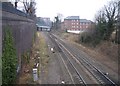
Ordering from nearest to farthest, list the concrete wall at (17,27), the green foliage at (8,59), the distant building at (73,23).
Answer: the green foliage at (8,59), the concrete wall at (17,27), the distant building at (73,23)

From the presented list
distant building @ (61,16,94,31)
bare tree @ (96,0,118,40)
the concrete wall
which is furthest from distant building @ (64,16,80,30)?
the concrete wall

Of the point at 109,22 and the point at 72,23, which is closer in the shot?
the point at 109,22

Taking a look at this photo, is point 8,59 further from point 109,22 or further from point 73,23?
point 73,23

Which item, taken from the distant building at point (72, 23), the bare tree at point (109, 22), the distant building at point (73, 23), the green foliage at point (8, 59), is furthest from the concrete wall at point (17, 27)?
the distant building at point (72, 23)

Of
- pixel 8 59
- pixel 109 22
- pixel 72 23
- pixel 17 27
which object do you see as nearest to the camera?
pixel 8 59

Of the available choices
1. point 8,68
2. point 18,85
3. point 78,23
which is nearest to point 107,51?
point 18,85

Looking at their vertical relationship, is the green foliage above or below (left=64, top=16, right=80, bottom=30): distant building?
below

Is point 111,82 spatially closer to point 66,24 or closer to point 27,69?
point 27,69

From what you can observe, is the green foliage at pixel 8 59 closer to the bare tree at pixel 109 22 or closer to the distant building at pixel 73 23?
the bare tree at pixel 109 22

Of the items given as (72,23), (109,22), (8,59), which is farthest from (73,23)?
(8,59)

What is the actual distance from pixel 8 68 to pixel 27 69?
7.02 m

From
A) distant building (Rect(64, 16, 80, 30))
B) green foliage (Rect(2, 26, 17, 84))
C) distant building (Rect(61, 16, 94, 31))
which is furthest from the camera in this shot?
distant building (Rect(64, 16, 80, 30))

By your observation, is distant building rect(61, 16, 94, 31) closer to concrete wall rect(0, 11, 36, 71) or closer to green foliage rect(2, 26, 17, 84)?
concrete wall rect(0, 11, 36, 71)

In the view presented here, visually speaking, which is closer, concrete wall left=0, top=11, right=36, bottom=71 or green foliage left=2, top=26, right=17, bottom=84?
green foliage left=2, top=26, right=17, bottom=84
